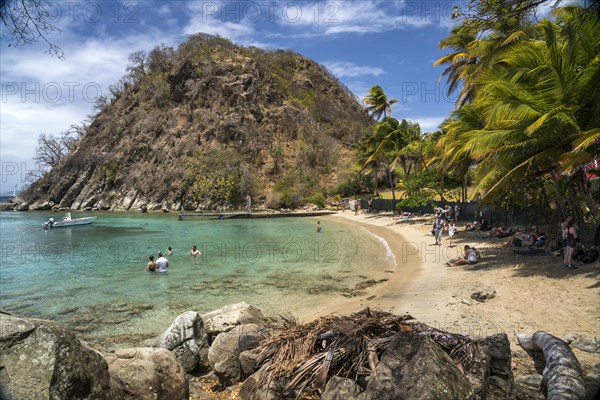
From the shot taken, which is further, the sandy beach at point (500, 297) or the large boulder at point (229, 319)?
the large boulder at point (229, 319)

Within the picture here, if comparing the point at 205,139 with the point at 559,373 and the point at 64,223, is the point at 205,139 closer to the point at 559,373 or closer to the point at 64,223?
the point at 64,223

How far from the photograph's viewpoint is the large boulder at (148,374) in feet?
16.3

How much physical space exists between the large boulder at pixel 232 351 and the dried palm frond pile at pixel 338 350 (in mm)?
944

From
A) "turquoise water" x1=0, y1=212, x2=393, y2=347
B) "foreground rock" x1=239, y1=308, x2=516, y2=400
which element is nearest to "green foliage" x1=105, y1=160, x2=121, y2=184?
"turquoise water" x1=0, y1=212, x2=393, y2=347

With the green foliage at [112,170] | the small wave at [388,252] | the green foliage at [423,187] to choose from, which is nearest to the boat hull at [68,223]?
the green foliage at [112,170]

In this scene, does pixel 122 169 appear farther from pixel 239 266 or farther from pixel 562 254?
pixel 562 254

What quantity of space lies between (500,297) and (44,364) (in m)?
10.6

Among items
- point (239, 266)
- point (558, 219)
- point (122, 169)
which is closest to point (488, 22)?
point (558, 219)

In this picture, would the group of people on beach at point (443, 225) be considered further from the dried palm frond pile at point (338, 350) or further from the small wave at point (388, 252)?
the dried palm frond pile at point (338, 350)

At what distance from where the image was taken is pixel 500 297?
10531 millimetres

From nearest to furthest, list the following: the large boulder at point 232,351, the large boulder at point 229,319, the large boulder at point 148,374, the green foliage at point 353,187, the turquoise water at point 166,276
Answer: the large boulder at point 148,374 → the large boulder at point 232,351 → the large boulder at point 229,319 → the turquoise water at point 166,276 → the green foliage at point 353,187

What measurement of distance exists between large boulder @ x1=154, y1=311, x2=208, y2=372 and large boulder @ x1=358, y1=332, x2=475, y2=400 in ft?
14.1

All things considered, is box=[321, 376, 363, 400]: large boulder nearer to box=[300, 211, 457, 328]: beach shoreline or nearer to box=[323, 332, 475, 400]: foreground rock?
box=[323, 332, 475, 400]: foreground rock

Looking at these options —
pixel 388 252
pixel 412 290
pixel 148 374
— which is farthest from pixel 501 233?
pixel 148 374
